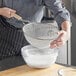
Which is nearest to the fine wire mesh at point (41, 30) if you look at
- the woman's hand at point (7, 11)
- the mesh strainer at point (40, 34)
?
the mesh strainer at point (40, 34)

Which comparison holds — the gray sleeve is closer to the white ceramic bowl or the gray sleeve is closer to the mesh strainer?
the mesh strainer

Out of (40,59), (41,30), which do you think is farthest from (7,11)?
(40,59)

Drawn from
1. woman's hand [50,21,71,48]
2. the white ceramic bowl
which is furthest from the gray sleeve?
the white ceramic bowl

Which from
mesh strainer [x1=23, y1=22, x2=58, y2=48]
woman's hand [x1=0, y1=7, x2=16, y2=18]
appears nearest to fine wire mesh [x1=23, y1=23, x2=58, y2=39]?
mesh strainer [x1=23, y1=22, x2=58, y2=48]

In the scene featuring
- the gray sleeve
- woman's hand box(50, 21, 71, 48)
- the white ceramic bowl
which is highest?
the gray sleeve

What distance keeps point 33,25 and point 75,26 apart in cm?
141

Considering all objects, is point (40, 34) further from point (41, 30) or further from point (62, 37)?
point (62, 37)

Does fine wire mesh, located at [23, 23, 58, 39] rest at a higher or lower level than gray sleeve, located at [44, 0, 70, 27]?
lower

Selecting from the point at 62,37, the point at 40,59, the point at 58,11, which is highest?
the point at 58,11

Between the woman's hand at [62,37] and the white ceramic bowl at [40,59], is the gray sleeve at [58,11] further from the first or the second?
the white ceramic bowl at [40,59]

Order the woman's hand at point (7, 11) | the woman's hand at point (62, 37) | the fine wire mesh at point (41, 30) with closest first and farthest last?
the woman's hand at point (62, 37) → the fine wire mesh at point (41, 30) → the woman's hand at point (7, 11)

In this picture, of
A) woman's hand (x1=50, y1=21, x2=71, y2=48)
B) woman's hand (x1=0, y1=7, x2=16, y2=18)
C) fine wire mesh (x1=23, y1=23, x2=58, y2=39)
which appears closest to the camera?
woman's hand (x1=50, y1=21, x2=71, y2=48)

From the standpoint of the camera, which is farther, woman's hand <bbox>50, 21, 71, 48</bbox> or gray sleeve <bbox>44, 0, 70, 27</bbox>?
gray sleeve <bbox>44, 0, 70, 27</bbox>

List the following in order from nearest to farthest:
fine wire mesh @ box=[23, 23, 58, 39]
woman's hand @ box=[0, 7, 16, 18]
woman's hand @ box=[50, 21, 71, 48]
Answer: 1. woman's hand @ box=[50, 21, 71, 48]
2. fine wire mesh @ box=[23, 23, 58, 39]
3. woman's hand @ box=[0, 7, 16, 18]
